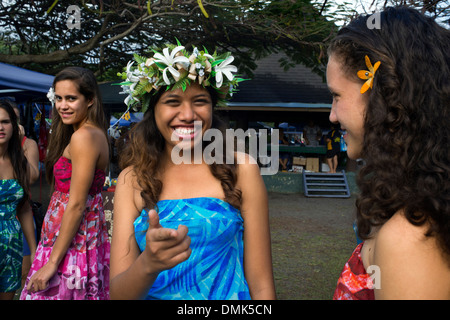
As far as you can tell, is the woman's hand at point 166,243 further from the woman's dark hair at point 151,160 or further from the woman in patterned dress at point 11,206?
the woman in patterned dress at point 11,206

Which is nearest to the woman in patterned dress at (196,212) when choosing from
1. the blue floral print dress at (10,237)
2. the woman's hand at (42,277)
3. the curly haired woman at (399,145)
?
the curly haired woman at (399,145)

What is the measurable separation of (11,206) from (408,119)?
10.2 feet

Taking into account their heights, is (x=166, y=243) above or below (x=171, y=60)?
below

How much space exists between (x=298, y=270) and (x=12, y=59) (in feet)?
26.1

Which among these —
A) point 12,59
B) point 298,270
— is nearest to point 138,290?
point 298,270

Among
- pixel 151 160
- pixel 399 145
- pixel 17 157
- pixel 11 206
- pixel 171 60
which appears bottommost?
pixel 399 145

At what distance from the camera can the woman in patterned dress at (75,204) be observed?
8.59ft

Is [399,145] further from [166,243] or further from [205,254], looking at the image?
[205,254]

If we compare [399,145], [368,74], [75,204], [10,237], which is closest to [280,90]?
[10,237]

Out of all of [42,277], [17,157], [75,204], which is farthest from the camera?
[17,157]

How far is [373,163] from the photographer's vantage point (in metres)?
1.27

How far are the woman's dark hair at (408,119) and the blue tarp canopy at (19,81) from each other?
6.38 metres

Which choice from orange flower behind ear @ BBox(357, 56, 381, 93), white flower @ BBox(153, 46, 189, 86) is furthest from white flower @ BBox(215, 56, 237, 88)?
orange flower behind ear @ BBox(357, 56, 381, 93)

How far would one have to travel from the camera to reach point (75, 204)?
2645 millimetres
